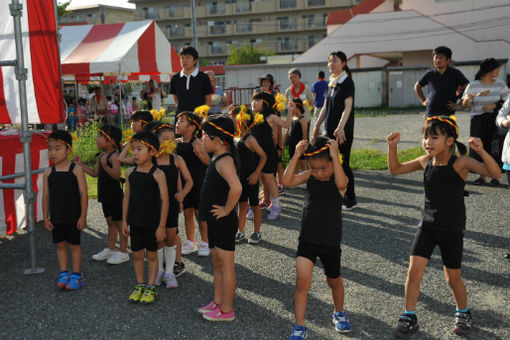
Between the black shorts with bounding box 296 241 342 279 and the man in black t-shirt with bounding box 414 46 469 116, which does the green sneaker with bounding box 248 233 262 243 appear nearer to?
the black shorts with bounding box 296 241 342 279

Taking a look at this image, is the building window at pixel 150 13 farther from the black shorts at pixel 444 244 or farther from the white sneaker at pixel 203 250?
the black shorts at pixel 444 244

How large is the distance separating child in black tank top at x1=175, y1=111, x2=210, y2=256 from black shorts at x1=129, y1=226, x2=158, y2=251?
3.14 ft

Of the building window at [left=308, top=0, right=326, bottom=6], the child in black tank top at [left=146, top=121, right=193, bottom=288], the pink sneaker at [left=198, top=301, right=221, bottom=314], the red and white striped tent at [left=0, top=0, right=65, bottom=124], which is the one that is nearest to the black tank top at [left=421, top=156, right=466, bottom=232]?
the pink sneaker at [left=198, top=301, right=221, bottom=314]

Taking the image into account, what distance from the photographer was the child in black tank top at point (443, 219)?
10.4 feet

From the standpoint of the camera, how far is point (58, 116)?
17.6 feet

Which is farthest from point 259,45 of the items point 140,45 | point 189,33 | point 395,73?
point 140,45

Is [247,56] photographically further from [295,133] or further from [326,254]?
[326,254]

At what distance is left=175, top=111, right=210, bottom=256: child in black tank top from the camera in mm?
4656

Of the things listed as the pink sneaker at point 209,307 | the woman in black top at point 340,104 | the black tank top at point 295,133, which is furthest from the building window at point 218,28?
the pink sneaker at point 209,307

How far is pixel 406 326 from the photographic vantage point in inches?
125

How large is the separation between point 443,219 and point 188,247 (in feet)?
9.06

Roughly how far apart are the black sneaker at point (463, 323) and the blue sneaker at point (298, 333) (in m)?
1.06

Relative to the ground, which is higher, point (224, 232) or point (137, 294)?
point (224, 232)

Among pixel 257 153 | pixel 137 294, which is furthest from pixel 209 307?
pixel 257 153
